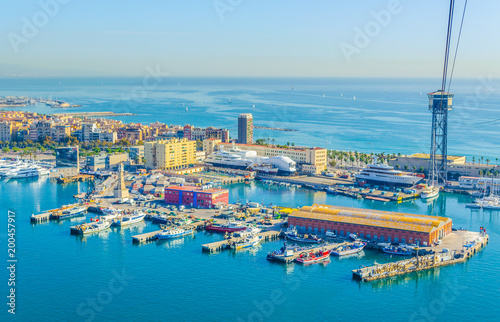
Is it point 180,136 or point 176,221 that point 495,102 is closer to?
point 180,136

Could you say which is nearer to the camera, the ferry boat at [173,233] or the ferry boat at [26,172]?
the ferry boat at [173,233]

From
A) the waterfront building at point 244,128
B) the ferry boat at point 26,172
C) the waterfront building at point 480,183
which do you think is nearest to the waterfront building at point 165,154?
the ferry boat at point 26,172

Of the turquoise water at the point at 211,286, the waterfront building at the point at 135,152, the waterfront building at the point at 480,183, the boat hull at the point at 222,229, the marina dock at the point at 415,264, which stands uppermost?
the waterfront building at the point at 135,152

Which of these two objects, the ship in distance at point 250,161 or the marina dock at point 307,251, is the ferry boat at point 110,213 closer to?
the marina dock at point 307,251

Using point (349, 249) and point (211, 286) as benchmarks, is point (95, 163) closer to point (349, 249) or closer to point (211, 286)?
point (349, 249)

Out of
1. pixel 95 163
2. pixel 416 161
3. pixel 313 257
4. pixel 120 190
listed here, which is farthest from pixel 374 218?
pixel 95 163

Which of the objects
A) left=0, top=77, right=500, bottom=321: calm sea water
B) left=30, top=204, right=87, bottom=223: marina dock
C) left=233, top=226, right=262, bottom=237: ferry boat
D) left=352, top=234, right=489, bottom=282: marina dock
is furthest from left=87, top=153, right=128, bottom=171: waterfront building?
left=352, top=234, right=489, bottom=282: marina dock

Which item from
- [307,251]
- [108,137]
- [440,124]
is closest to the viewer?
[307,251]
